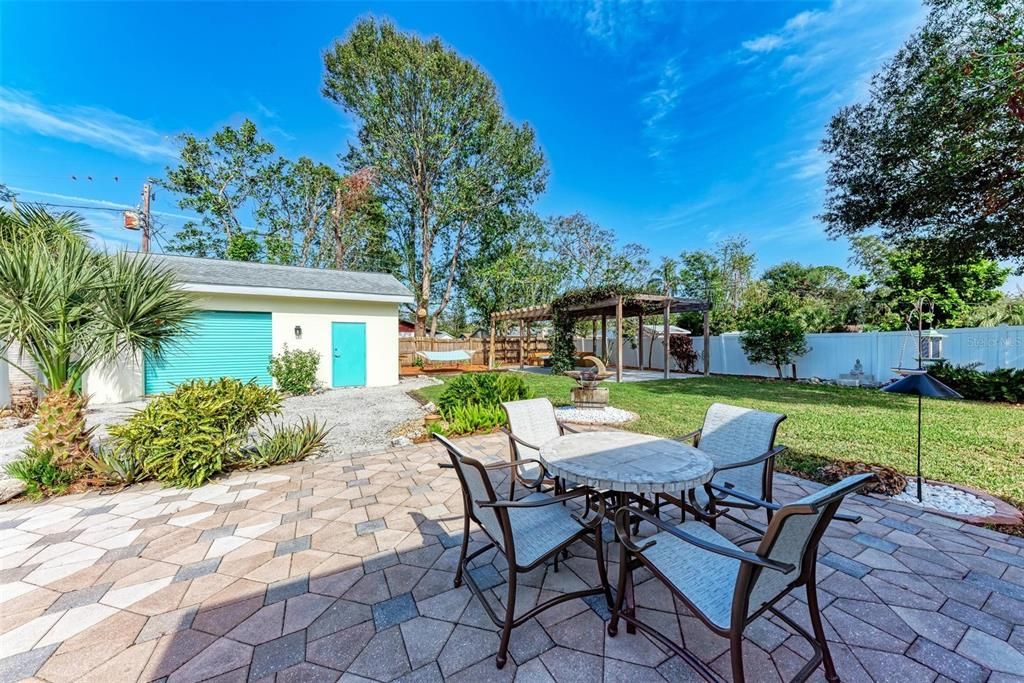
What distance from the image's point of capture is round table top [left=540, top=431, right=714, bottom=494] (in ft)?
6.07

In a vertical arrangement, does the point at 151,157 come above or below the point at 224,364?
above

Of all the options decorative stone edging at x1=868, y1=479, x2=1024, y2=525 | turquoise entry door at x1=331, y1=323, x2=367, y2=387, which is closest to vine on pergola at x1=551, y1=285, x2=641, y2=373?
turquoise entry door at x1=331, y1=323, x2=367, y2=387

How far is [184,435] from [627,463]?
403 centimetres

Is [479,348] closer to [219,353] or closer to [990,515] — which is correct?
[219,353]

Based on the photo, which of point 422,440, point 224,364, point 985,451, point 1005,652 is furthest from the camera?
point 224,364

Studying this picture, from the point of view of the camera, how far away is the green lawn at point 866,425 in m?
3.95

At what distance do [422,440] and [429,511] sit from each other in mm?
2113

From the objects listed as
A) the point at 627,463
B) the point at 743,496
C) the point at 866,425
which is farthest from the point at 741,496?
the point at 866,425

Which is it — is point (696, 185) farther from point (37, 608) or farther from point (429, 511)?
point (37, 608)

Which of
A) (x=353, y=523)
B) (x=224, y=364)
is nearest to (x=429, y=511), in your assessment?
(x=353, y=523)

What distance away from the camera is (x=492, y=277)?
62.6 feet

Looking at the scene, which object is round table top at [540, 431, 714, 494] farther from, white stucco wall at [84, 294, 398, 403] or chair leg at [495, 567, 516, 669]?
white stucco wall at [84, 294, 398, 403]

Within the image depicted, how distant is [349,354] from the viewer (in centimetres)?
1062

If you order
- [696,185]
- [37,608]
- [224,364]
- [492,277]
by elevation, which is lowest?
[37,608]
